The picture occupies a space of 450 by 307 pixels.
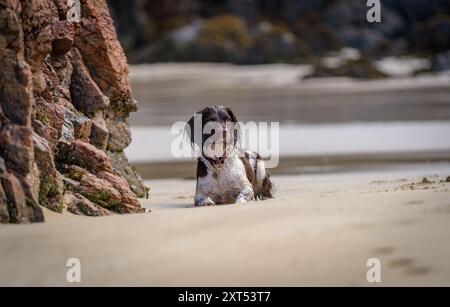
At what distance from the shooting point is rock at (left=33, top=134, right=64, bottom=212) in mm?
7344

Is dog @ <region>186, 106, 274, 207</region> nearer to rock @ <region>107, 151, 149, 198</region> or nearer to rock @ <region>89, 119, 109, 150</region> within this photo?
rock @ <region>89, 119, 109, 150</region>

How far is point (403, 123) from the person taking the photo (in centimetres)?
2050

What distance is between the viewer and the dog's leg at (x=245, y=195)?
30.1 feet

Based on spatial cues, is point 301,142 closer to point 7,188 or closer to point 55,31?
point 55,31

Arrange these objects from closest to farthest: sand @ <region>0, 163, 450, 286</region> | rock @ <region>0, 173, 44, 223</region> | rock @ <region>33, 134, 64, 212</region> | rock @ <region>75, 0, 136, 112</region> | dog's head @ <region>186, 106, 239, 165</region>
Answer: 1. sand @ <region>0, 163, 450, 286</region>
2. rock @ <region>0, 173, 44, 223</region>
3. rock @ <region>33, 134, 64, 212</region>
4. dog's head @ <region>186, 106, 239, 165</region>
5. rock @ <region>75, 0, 136, 112</region>

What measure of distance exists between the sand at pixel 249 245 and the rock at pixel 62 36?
6.82 feet

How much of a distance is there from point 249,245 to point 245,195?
328cm

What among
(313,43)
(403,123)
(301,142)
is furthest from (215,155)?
(313,43)

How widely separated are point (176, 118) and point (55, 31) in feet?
47.8

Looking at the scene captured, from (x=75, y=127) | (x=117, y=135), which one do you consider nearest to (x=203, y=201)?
(x=75, y=127)

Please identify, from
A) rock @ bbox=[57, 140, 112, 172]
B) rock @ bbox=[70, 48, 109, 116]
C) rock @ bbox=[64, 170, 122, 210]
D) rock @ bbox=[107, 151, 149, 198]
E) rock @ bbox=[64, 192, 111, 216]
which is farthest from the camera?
rock @ bbox=[107, 151, 149, 198]

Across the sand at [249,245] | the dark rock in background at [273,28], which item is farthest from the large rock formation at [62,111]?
the dark rock in background at [273,28]

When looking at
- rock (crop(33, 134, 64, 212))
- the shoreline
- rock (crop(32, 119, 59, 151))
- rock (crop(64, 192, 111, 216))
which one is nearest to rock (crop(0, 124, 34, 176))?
rock (crop(33, 134, 64, 212))

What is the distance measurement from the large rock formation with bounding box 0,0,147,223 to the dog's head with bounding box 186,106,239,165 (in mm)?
791
